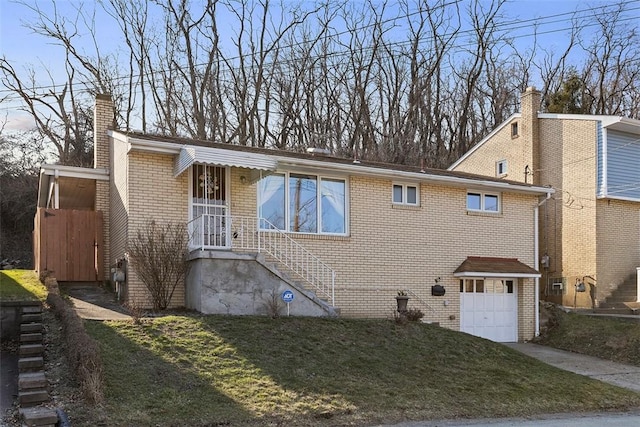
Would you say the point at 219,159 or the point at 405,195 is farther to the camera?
the point at 405,195

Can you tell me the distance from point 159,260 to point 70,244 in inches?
160

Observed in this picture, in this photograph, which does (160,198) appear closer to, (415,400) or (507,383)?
(415,400)

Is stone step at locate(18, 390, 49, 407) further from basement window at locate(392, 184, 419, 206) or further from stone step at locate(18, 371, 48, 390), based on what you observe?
basement window at locate(392, 184, 419, 206)

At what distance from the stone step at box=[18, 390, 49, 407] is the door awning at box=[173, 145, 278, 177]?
637 cm

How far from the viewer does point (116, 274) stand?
14.3 m

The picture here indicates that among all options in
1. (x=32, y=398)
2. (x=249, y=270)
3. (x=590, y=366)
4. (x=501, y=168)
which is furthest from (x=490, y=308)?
(x=32, y=398)

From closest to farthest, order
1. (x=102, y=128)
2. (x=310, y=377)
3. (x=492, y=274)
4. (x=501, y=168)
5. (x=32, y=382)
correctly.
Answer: (x=32, y=382) < (x=310, y=377) < (x=102, y=128) < (x=492, y=274) < (x=501, y=168)

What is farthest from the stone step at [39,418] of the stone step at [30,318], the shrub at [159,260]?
the shrub at [159,260]

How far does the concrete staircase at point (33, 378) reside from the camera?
719 cm

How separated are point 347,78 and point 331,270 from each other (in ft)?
80.2

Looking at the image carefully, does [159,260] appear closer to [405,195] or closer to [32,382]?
[32,382]

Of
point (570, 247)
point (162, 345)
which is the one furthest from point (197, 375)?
point (570, 247)

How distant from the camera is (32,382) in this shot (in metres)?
8.19

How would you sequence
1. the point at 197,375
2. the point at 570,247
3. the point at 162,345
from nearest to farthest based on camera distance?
the point at 197,375
the point at 162,345
the point at 570,247
